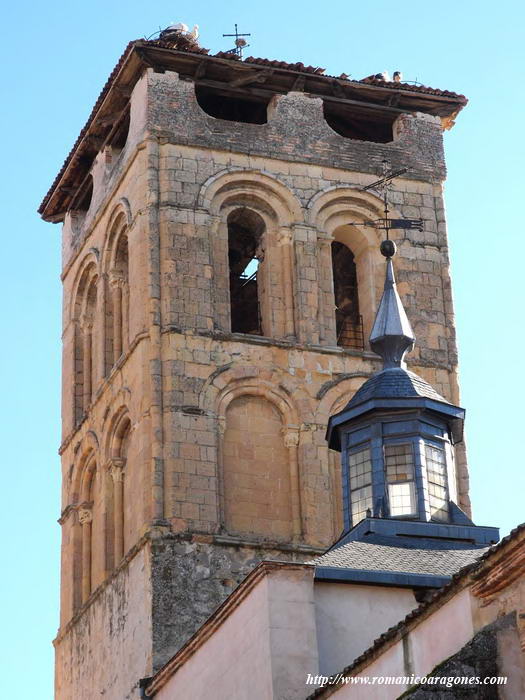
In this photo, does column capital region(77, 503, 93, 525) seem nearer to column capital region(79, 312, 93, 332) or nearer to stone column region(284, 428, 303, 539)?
column capital region(79, 312, 93, 332)

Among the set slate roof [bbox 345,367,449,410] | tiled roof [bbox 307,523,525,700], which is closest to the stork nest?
slate roof [bbox 345,367,449,410]

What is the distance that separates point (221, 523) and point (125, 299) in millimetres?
6255

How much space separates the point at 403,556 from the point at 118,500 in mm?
10045

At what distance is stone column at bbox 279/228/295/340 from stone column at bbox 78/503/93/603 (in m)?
4.98

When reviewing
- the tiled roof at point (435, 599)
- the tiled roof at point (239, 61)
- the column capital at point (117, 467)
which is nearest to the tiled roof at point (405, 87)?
the tiled roof at point (239, 61)

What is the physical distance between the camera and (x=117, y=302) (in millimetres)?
41625

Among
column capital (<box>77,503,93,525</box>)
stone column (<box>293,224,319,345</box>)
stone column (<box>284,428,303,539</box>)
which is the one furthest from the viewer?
column capital (<box>77,503,93,525</box>)

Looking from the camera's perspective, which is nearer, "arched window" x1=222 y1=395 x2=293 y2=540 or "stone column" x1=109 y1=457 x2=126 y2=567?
"arched window" x1=222 y1=395 x2=293 y2=540

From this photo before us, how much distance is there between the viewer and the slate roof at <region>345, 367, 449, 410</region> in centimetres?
3359

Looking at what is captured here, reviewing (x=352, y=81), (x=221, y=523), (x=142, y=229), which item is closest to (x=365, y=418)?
(x=221, y=523)

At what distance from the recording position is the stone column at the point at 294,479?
3749cm

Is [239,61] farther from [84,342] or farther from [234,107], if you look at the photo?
[84,342]

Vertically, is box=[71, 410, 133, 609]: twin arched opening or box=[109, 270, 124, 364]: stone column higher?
box=[109, 270, 124, 364]: stone column

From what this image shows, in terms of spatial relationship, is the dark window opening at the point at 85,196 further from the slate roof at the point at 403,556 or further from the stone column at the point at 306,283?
the slate roof at the point at 403,556
